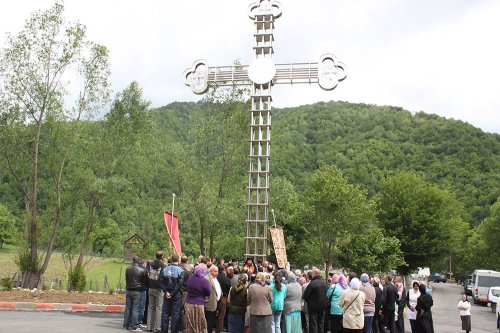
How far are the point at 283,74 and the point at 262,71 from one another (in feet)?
2.64

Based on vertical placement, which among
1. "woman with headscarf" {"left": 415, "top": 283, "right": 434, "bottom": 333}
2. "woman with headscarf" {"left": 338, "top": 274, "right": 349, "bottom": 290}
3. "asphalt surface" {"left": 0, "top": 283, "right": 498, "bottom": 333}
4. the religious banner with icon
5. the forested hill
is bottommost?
"asphalt surface" {"left": 0, "top": 283, "right": 498, "bottom": 333}

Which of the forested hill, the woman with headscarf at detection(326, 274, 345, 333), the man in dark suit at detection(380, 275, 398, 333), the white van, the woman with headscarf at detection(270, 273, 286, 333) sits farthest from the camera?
the forested hill

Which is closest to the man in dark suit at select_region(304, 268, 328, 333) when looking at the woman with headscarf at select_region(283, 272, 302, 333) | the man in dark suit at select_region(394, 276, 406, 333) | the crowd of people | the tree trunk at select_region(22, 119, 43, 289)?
the crowd of people

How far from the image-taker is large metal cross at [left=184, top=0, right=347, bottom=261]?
19.2 m

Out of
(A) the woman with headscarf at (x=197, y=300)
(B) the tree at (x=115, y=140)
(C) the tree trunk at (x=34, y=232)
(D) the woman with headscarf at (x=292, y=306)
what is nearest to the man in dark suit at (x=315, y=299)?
(D) the woman with headscarf at (x=292, y=306)

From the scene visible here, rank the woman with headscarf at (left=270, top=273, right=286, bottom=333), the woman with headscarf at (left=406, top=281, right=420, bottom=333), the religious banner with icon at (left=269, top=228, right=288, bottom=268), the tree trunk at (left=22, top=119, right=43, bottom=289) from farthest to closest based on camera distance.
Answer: the tree trunk at (left=22, top=119, right=43, bottom=289)
the religious banner with icon at (left=269, top=228, right=288, bottom=268)
the woman with headscarf at (left=406, top=281, right=420, bottom=333)
the woman with headscarf at (left=270, top=273, right=286, bottom=333)

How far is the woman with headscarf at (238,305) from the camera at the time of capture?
11970 mm

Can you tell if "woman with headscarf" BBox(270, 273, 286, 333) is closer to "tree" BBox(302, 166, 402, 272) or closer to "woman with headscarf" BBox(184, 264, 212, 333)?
"woman with headscarf" BBox(184, 264, 212, 333)

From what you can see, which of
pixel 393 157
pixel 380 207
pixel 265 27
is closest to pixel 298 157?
pixel 393 157

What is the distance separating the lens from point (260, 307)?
36.1 feet

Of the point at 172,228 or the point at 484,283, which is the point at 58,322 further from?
the point at 484,283

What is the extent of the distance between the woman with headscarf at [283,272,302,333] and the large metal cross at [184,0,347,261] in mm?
6687

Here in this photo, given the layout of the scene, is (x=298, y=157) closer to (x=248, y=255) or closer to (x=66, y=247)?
(x=66, y=247)

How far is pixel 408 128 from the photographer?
113m
